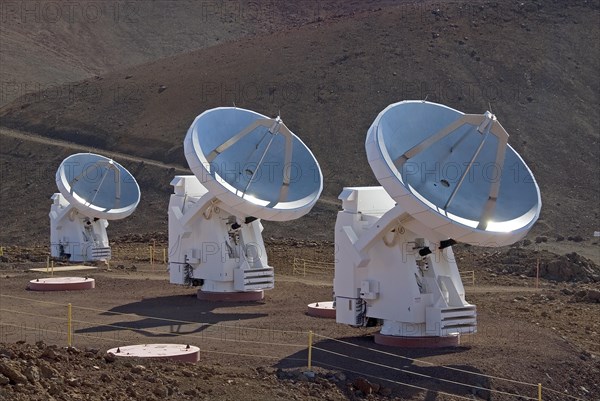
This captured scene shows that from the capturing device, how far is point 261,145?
127 ft

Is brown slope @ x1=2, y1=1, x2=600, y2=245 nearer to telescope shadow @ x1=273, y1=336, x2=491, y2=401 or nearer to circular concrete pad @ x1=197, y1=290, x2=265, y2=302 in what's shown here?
circular concrete pad @ x1=197, y1=290, x2=265, y2=302

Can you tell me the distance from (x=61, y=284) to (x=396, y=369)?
56.1 ft

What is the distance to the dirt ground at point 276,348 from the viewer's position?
21.9 meters

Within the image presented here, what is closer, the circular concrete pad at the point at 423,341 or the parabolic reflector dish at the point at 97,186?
the circular concrete pad at the point at 423,341

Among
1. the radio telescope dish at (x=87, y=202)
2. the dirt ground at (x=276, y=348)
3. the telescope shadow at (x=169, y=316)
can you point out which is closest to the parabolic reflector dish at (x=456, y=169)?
the dirt ground at (x=276, y=348)

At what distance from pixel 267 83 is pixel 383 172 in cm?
6100

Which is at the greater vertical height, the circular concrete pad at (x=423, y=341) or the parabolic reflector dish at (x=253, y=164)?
the parabolic reflector dish at (x=253, y=164)

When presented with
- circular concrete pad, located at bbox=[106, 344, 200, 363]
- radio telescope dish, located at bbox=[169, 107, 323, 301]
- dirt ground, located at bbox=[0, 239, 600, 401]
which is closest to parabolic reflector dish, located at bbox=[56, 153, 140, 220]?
dirt ground, located at bbox=[0, 239, 600, 401]

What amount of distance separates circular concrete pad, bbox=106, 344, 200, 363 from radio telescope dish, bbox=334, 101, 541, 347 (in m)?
4.77

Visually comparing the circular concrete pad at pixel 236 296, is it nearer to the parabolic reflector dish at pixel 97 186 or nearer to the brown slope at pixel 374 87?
the parabolic reflector dish at pixel 97 186

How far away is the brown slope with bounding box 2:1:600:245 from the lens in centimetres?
7819

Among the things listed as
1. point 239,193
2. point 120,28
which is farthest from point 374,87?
point 120,28

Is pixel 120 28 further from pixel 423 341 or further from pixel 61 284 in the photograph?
pixel 423 341

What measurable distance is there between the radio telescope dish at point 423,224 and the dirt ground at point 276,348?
2.24 feet
